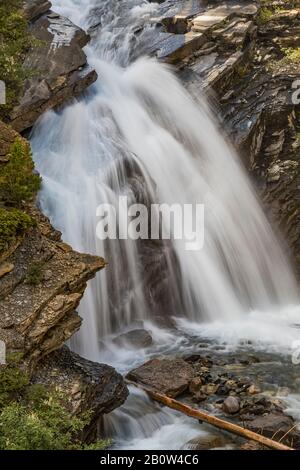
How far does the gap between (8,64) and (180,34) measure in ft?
24.5

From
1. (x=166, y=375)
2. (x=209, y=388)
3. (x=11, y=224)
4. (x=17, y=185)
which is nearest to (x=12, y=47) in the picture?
(x=17, y=185)

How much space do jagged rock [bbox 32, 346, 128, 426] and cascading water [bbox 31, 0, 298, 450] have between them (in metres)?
2.68

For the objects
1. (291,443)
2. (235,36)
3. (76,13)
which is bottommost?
(291,443)

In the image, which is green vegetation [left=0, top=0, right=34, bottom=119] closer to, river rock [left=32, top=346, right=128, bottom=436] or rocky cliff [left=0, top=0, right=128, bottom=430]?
rocky cliff [left=0, top=0, right=128, bottom=430]

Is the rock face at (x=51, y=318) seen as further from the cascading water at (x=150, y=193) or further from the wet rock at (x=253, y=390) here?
the cascading water at (x=150, y=193)

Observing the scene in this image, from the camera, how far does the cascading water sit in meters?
12.9

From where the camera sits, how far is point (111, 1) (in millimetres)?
22250

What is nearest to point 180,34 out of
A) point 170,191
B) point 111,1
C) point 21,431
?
point 111,1

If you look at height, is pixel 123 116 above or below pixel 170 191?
above

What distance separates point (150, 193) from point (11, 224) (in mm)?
6103

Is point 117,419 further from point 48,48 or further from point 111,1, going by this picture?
point 111,1

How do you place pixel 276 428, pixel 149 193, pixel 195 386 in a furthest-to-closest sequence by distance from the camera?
pixel 149 193 < pixel 195 386 < pixel 276 428

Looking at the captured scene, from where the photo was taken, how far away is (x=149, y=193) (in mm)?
14391

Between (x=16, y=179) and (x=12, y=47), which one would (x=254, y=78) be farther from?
(x=16, y=179)
